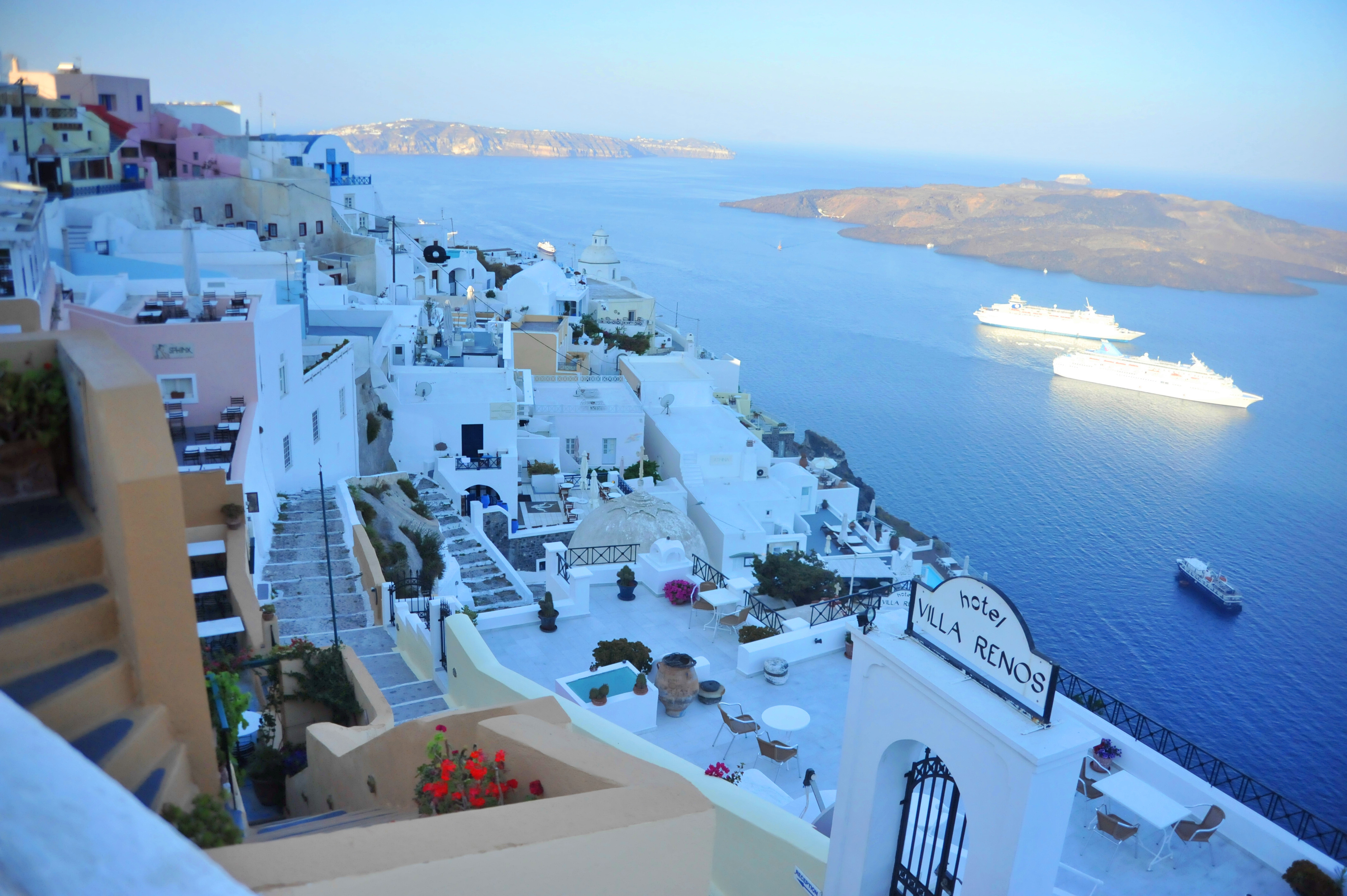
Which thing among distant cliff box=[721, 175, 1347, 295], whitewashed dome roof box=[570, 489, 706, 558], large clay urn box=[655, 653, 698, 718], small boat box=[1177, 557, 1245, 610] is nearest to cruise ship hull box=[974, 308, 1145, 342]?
distant cliff box=[721, 175, 1347, 295]

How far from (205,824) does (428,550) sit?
10.9 meters

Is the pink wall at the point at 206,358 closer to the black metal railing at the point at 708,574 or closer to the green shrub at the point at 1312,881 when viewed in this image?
the black metal railing at the point at 708,574

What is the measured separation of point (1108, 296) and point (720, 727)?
102455mm

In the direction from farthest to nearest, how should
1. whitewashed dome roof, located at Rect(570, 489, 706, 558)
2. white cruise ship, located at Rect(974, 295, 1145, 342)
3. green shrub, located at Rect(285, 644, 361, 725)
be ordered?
white cruise ship, located at Rect(974, 295, 1145, 342) → whitewashed dome roof, located at Rect(570, 489, 706, 558) → green shrub, located at Rect(285, 644, 361, 725)

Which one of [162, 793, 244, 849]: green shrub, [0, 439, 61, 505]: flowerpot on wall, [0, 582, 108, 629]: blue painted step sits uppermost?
[0, 439, 61, 505]: flowerpot on wall

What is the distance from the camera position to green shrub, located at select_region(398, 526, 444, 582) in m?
12.5

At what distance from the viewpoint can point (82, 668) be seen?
3.15m

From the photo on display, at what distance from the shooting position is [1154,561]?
35.3 m

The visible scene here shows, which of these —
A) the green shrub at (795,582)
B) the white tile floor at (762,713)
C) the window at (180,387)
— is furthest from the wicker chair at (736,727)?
the window at (180,387)

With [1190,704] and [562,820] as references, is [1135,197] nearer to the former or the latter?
[1190,704]

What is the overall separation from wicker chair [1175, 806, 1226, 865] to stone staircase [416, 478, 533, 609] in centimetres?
796

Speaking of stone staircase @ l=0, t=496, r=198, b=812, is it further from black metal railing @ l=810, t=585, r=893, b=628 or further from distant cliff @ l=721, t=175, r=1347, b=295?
distant cliff @ l=721, t=175, r=1347, b=295

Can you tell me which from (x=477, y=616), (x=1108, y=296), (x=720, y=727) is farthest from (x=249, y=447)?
(x=1108, y=296)

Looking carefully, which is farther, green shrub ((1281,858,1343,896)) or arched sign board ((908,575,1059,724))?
green shrub ((1281,858,1343,896))
